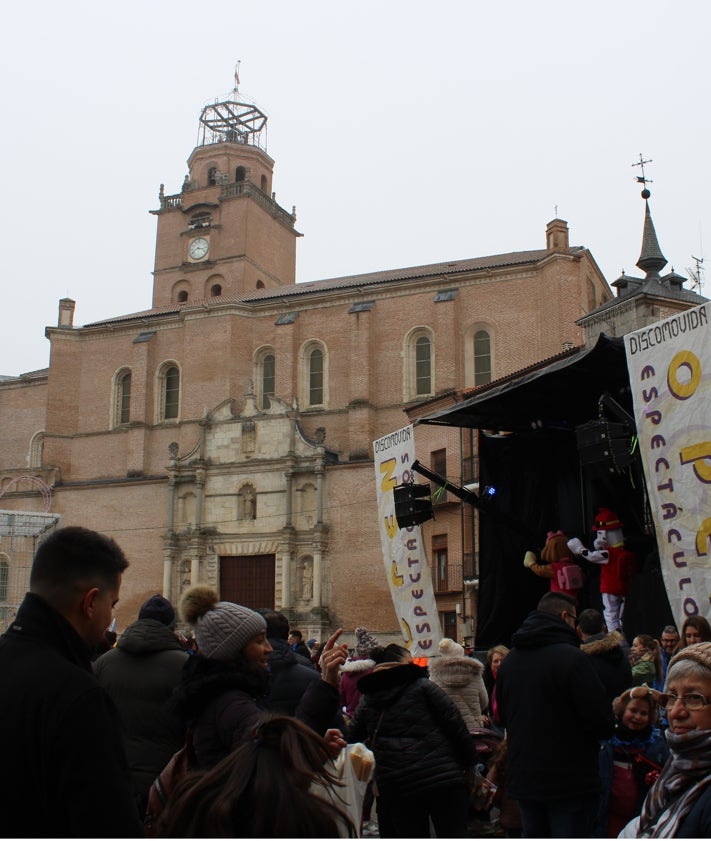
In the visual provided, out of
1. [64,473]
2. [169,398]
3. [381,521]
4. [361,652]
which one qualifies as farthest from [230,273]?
[361,652]

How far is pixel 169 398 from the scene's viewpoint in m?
45.3

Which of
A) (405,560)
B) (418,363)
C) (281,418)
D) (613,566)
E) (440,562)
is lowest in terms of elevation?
(613,566)

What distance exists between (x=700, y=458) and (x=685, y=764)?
20.3ft

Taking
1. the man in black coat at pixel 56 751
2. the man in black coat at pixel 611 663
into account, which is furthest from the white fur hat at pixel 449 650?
the man in black coat at pixel 56 751

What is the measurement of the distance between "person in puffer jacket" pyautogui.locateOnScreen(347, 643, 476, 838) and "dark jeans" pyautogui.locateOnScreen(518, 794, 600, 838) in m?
0.39

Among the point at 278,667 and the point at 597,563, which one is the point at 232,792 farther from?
the point at 597,563

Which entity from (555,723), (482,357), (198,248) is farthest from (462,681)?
(198,248)

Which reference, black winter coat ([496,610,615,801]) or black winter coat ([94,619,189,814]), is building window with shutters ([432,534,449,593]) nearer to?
black winter coat ([496,610,615,801])

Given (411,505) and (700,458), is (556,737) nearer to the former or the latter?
(700,458)

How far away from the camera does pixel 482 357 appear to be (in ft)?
132

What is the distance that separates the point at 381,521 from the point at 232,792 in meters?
11.9

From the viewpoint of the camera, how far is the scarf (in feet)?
10.3

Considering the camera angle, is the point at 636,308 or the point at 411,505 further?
the point at 636,308

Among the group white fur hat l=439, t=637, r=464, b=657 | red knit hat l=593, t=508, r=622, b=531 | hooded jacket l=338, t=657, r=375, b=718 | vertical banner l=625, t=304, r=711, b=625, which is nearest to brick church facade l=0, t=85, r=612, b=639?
red knit hat l=593, t=508, r=622, b=531
